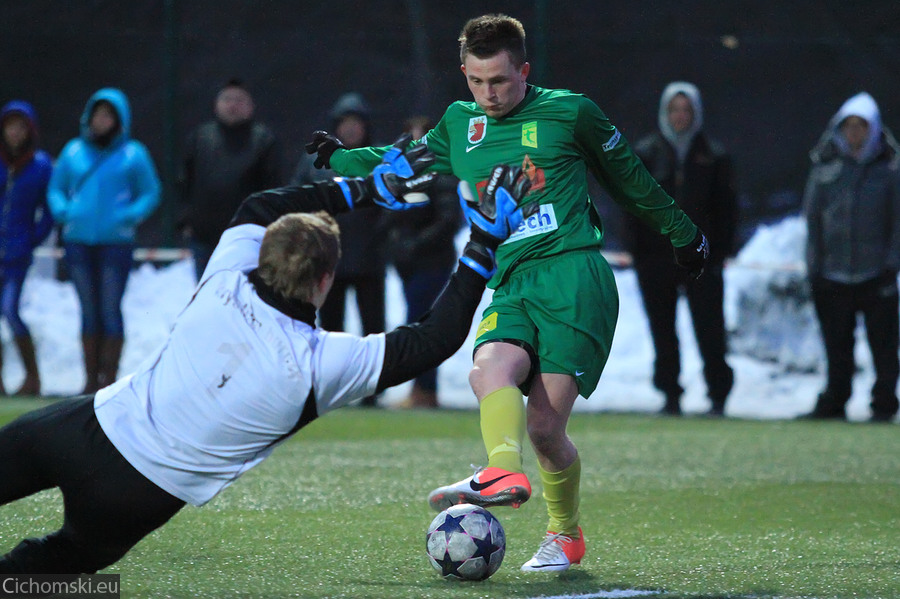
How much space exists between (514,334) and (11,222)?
771cm

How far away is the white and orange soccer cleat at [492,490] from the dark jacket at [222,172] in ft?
22.0

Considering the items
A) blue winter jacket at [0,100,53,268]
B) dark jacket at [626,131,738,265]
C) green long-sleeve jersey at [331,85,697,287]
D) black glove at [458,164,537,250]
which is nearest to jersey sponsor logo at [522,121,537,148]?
green long-sleeve jersey at [331,85,697,287]

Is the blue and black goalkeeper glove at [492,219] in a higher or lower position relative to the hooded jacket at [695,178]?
higher

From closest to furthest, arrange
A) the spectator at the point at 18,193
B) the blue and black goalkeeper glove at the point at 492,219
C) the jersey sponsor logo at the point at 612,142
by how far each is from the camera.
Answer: the blue and black goalkeeper glove at the point at 492,219 < the jersey sponsor logo at the point at 612,142 < the spectator at the point at 18,193

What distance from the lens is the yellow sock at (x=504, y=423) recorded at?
454 centimetres

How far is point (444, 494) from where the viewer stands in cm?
448

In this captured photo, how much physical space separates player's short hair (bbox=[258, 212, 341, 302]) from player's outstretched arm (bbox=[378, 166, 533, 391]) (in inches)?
11.7

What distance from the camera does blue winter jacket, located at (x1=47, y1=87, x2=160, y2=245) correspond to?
36.0 ft

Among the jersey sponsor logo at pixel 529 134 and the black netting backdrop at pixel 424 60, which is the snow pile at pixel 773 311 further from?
the jersey sponsor logo at pixel 529 134

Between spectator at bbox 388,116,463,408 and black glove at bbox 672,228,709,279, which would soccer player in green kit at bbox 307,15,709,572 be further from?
spectator at bbox 388,116,463,408

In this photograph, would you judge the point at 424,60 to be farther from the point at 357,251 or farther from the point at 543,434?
the point at 543,434

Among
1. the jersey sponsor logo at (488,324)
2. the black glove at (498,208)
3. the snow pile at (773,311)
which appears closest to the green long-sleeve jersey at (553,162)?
the jersey sponsor logo at (488,324)

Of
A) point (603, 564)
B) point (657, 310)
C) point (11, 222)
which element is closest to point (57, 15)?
point (11, 222)

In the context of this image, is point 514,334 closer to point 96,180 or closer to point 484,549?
point 484,549
